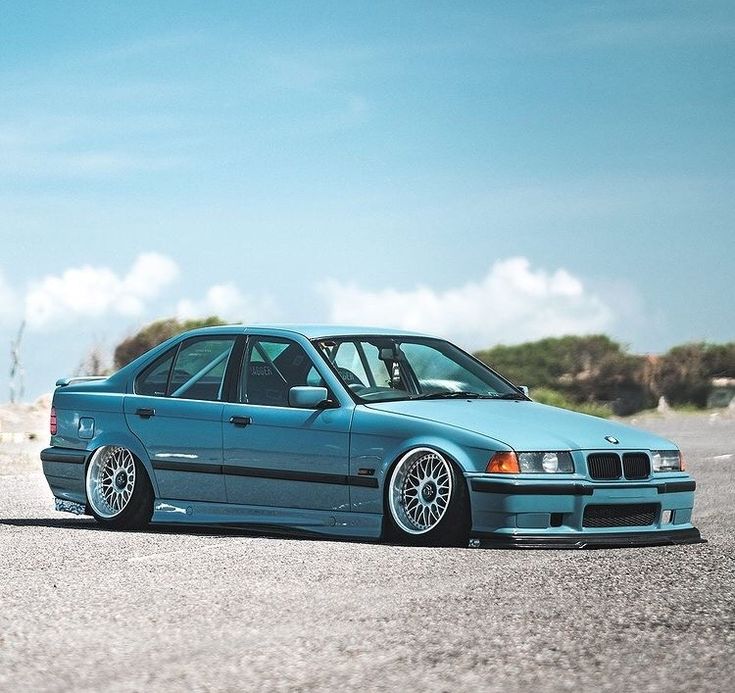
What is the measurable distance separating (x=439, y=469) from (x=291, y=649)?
357 centimetres

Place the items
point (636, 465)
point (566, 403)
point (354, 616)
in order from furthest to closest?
point (566, 403), point (636, 465), point (354, 616)

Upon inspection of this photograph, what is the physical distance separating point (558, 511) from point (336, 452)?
1577 mm

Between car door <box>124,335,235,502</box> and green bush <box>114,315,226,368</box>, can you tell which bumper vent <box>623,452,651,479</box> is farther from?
green bush <box>114,315,226,368</box>

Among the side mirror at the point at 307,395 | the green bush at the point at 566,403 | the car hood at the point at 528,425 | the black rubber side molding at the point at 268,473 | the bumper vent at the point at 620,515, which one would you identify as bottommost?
the bumper vent at the point at 620,515

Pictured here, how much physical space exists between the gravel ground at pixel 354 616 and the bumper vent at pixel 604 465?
0.50 m

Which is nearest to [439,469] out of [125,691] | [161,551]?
[161,551]

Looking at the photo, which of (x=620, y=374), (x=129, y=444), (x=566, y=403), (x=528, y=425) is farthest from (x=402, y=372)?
(x=620, y=374)

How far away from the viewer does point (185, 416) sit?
10.9 m

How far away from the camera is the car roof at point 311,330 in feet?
35.4

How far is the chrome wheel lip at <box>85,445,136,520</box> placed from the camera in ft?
36.9

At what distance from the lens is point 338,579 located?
26.2 ft

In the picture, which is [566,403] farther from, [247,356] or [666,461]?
[666,461]

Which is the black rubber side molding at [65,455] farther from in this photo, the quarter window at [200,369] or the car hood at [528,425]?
the car hood at [528,425]

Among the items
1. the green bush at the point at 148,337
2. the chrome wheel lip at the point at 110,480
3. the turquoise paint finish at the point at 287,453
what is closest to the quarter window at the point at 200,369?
the turquoise paint finish at the point at 287,453
